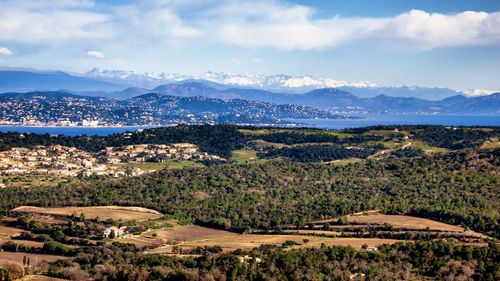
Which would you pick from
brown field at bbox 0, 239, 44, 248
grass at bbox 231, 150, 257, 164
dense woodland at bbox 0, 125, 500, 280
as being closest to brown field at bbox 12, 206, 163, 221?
dense woodland at bbox 0, 125, 500, 280

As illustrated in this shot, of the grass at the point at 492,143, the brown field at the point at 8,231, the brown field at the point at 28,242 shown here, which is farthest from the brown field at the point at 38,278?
the grass at the point at 492,143

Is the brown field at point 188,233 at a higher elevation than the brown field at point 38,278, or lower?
lower

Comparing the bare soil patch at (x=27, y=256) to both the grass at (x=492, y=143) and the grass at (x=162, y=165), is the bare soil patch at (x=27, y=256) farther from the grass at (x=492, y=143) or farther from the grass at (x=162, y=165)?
the grass at (x=492, y=143)

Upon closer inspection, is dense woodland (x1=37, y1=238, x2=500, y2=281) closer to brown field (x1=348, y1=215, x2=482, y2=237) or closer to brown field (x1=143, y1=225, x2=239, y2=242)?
brown field (x1=348, y1=215, x2=482, y2=237)

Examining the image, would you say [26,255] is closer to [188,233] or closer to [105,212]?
[105,212]

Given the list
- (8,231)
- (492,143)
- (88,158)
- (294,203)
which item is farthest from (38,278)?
(492,143)

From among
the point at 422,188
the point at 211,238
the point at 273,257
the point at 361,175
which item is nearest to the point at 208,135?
the point at 361,175

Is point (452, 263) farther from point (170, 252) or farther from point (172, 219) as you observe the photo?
point (172, 219)

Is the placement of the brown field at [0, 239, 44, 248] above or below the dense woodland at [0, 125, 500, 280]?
below
